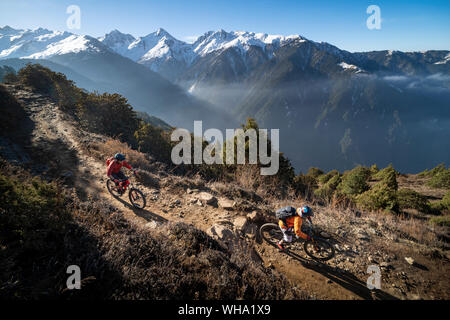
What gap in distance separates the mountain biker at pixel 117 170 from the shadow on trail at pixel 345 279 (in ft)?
21.9

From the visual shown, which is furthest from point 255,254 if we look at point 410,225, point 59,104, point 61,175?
point 59,104

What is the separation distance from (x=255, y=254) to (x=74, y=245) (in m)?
4.09

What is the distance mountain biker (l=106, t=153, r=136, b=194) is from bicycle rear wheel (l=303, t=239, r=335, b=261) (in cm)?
677

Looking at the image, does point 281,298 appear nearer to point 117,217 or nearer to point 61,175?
point 117,217

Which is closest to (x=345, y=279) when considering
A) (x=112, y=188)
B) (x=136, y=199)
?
(x=136, y=199)

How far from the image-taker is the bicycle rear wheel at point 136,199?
7.25 meters

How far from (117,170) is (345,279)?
27.6 feet

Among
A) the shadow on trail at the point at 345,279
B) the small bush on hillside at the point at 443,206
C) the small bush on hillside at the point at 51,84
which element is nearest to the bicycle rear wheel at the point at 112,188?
the shadow on trail at the point at 345,279

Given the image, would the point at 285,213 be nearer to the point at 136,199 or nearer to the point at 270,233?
the point at 270,233

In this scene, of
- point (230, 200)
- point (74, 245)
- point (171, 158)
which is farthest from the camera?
point (171, 158)

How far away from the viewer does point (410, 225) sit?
7.03 m

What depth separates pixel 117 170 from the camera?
772 cm

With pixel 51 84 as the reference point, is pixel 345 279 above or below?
below

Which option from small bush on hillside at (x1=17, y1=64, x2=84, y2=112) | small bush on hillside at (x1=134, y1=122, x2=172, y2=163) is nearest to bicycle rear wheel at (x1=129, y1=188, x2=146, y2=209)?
small bush on hillside at (x1=134, y1=122, x2=172, y2=163)
